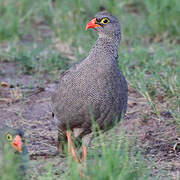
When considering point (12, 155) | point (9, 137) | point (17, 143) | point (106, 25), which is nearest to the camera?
point (12, 155)

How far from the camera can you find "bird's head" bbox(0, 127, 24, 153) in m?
3.93

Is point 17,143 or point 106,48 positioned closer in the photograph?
point 17,143

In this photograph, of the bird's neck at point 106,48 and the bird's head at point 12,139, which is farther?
the bird's neck at point 106,48

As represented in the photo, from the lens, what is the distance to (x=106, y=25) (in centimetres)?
484

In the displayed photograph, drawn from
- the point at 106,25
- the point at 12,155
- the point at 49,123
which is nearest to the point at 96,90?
the point at 106,25

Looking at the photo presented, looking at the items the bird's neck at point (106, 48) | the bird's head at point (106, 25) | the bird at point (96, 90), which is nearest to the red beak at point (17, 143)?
the bird at point (96, 90)

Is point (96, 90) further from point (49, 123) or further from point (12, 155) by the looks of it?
point (49, 123)

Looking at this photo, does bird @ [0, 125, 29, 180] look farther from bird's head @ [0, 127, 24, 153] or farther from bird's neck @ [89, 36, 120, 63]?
bird's neck @ [89, 36, 120, 63]

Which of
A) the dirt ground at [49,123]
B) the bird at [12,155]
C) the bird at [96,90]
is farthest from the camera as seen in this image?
the dirt ground at [49,123]

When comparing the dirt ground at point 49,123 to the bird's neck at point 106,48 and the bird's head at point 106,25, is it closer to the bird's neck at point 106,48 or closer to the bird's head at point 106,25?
the bird's neck at point 106,48

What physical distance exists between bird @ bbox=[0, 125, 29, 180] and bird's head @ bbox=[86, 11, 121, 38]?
143 centimetres

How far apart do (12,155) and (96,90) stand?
1.38 meters

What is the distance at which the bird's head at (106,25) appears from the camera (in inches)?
190

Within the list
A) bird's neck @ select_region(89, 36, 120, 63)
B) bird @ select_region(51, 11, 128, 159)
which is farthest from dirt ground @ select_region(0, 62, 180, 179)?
bird's neck @ select_region(89, 36, 120, 63)
